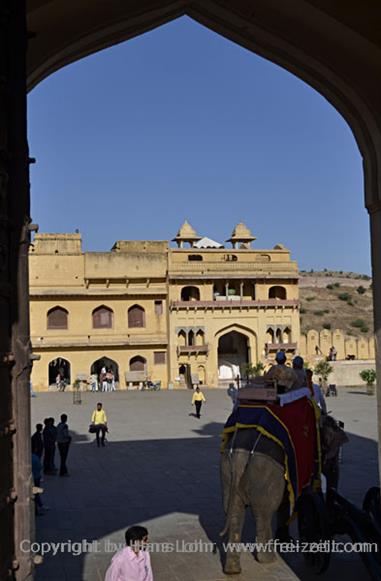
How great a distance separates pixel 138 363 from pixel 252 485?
3101 centimetres

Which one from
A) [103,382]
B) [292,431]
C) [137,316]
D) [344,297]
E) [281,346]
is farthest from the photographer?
[344,297]

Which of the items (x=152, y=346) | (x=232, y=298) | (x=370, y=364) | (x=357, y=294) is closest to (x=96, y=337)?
(x=152, y=346)

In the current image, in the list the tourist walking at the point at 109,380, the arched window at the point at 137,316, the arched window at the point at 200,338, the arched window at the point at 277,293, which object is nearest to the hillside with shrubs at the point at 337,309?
the arched window at the point at 277,293

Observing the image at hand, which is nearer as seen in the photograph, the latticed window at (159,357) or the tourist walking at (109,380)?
the tourist walking at (109,380)

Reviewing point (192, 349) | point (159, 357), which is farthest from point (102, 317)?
point (192, 349)

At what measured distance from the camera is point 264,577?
674 centimetres

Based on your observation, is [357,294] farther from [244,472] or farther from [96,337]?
[244,472]

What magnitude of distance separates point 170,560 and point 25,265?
16.2 ft

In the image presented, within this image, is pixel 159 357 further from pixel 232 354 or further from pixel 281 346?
pixel 281 346

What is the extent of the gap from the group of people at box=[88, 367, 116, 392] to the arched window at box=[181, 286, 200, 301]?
20.3 feet

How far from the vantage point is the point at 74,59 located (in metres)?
5.04

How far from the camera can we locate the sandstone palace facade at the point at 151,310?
119ft

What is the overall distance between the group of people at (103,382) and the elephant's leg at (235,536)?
1136 inches

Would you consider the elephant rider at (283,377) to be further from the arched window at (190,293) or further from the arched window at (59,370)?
the arched window at (190,293)
